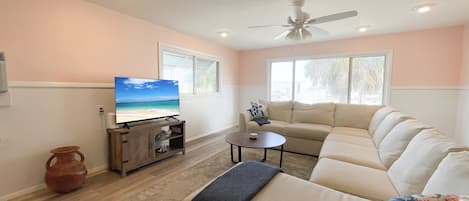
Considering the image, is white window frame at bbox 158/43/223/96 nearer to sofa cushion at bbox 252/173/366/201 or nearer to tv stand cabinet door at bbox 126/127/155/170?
tv stand cabinet door at bbox 126/127/155/170

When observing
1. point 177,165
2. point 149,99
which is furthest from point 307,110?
point 149,99

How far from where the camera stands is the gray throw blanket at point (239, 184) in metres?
1.23

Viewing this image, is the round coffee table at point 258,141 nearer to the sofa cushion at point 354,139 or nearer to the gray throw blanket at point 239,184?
the sofa cushion at point 354,139

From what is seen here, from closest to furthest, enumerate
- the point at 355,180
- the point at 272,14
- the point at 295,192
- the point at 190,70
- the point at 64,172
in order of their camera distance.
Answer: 1. the point at 295,192
2. the point at 355,180
3. the point at 64,172
4. the point at 272,14
5. the point at 190,70

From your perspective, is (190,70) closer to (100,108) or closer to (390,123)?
(100,108)

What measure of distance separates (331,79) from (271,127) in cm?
219

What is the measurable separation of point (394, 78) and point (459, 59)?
95 cm

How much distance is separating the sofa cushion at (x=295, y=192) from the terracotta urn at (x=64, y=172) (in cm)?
208

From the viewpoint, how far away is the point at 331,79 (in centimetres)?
474

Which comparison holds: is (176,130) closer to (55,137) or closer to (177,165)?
(177,165)

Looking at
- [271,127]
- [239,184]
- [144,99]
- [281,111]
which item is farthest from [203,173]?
[281,111]

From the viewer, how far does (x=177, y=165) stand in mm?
2902

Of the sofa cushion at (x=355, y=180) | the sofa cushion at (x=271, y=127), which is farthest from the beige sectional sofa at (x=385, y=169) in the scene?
the sofa cushion at (x=271, y=127)

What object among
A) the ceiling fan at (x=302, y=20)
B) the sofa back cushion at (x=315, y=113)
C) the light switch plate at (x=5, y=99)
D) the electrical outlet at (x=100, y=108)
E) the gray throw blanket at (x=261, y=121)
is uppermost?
the ceiling fan at (x=302, y=20)
